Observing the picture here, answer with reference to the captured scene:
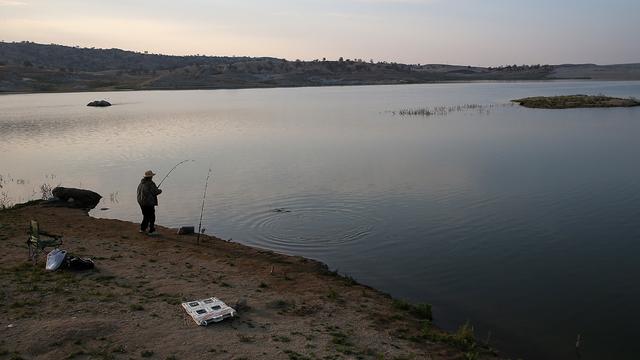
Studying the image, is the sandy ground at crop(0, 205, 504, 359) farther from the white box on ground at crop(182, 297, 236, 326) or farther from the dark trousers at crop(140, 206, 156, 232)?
the dark trousers at crop(140, 206, 156, 232)

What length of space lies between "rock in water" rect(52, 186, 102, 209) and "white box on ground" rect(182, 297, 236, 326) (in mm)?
12947

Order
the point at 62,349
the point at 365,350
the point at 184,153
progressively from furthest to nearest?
the point at 184,153
the point at 365,350
the point at 62,349

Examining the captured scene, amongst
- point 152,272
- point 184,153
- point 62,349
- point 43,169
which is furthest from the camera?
point 184,153

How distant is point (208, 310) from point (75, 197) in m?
13.9

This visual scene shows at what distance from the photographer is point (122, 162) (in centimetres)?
3152

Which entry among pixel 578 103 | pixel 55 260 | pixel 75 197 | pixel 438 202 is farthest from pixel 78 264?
pixel 578 103

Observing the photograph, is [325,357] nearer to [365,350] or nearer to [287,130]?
[365,350]

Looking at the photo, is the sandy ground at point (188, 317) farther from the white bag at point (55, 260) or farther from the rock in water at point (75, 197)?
the rock in water at point (75, 197)

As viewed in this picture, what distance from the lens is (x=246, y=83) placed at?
158 metres

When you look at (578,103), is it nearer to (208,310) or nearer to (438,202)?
(438,202)

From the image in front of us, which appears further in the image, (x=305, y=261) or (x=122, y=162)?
(x=122, y=162)

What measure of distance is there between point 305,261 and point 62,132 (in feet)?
128

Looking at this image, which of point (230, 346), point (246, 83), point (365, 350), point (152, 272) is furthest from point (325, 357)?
point (246, 83)

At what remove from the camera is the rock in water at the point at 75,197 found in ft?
69.8
